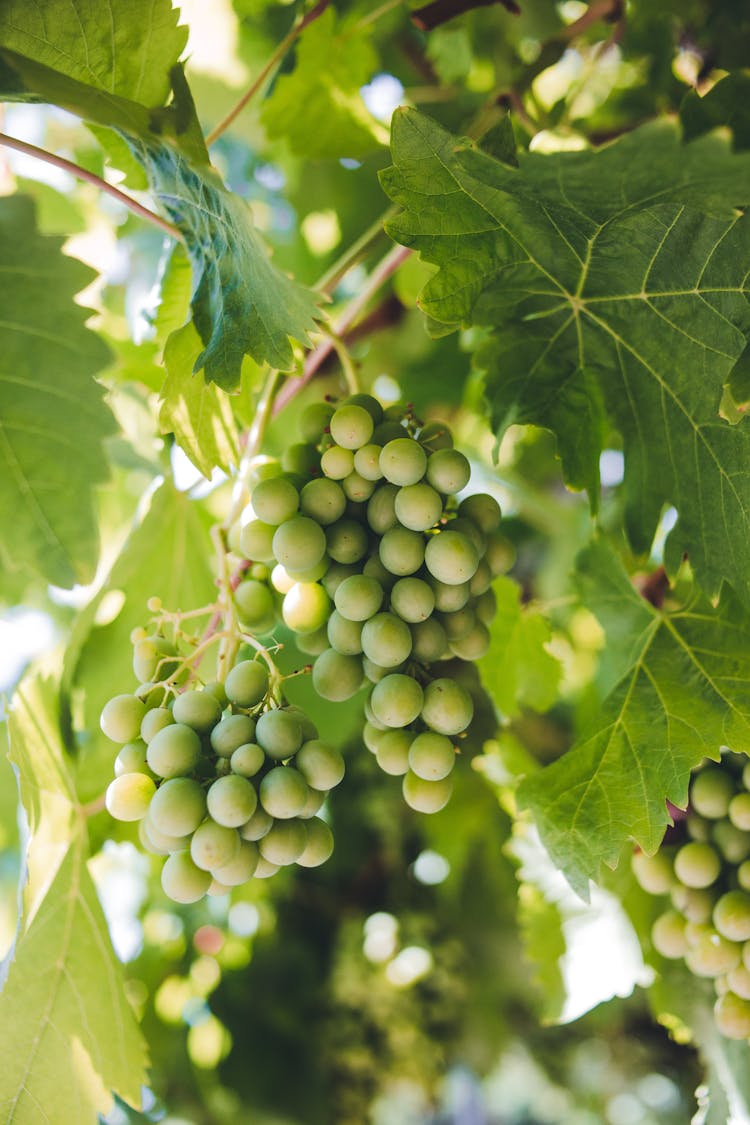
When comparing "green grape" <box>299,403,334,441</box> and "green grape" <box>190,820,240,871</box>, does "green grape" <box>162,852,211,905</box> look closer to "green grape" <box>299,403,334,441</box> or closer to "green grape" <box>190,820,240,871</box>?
"green grape" <box>190,820,240,871</box>

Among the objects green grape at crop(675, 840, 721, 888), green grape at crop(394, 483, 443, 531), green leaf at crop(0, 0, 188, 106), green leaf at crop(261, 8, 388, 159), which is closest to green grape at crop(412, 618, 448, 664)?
green grape at crop(394, 483, 443, 531)

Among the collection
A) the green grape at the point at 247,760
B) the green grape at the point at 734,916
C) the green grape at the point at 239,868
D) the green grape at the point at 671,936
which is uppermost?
the green grape at the point at 247,760

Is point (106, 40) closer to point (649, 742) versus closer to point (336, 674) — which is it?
point (336, 674)

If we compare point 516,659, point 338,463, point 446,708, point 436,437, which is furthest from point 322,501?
point 516,659

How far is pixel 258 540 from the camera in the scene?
0.90m

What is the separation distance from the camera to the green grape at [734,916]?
1.04 metres

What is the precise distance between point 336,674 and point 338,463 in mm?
220

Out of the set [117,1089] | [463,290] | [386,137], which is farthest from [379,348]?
[117,1089]

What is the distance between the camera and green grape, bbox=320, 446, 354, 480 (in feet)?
2.88

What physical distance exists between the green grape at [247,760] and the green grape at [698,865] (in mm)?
622

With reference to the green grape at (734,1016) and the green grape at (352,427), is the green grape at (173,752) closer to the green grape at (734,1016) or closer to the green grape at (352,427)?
the green grape at (352,427)

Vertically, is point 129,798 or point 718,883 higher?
point 129,798

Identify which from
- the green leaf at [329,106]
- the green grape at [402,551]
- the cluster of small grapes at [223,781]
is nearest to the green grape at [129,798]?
the cluster of small grapes at [223,781]

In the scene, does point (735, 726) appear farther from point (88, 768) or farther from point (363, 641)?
point (88, 768)
